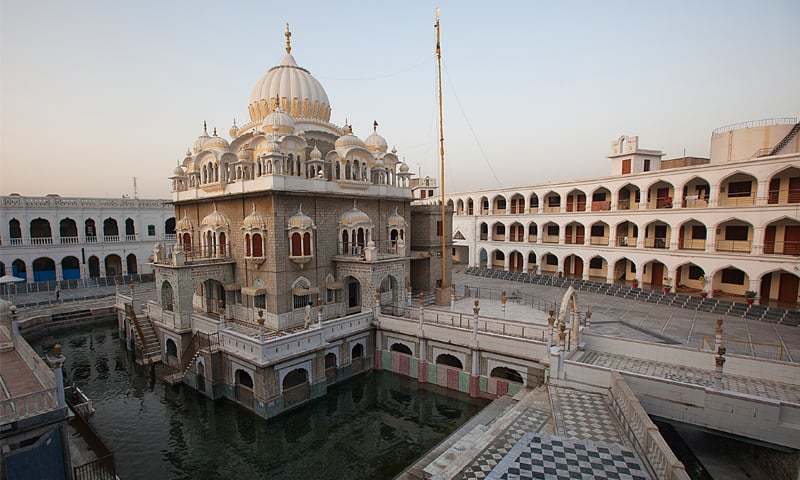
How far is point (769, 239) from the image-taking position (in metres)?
24.6

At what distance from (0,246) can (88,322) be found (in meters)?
13.9

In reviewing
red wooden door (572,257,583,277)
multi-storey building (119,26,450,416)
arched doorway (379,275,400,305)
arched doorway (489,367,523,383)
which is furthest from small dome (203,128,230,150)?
red wooden door (572,257,583,277)

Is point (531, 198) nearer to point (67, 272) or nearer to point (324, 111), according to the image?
point (324, 111)

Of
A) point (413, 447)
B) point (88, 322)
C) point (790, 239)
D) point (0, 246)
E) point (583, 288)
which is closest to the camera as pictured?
point (413, 447)

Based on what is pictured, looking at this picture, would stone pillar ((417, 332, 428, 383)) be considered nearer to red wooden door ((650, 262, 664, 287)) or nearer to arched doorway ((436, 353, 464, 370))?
arched doorway ((436, 353, 464, 370))

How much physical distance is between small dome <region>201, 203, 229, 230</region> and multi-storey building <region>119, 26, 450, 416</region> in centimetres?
6

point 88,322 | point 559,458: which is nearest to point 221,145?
point 88,322

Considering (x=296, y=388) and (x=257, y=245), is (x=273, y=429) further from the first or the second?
(x=257, y=245)

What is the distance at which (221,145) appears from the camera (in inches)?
872

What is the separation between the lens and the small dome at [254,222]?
18.8m

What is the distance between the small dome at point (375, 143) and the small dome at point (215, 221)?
969 centimetres

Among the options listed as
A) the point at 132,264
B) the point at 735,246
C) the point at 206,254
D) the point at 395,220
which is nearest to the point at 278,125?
the point at 206,254

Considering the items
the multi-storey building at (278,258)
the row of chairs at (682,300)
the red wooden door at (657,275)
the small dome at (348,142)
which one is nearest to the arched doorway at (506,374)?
the multi-storey building at (278,258)

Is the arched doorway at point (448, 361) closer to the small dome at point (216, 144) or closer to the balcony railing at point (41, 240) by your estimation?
the small dome at point (216, 144)
